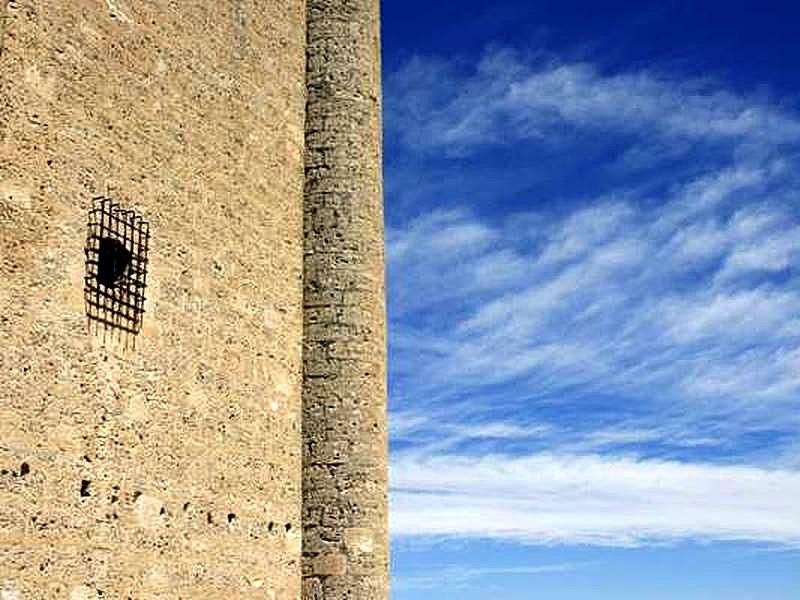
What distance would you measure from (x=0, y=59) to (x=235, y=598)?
5.98 metres

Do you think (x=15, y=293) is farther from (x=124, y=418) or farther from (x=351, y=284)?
(x=351, y=284)

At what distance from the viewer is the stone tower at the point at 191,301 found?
31.6 ft

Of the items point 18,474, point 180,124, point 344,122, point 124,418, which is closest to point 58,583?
point 18,474

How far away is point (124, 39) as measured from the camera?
1136 centimetres

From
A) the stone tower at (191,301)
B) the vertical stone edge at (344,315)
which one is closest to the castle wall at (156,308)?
the stone tower at (191,301)

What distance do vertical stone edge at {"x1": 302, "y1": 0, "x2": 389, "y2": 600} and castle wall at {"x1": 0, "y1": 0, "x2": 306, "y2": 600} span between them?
0.28 m

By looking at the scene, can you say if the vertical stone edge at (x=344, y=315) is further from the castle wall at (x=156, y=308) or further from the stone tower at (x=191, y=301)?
the castle wall at (x=156, y=308)

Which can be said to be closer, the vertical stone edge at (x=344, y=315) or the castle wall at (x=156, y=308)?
the castle wall at (x=156, y=308)

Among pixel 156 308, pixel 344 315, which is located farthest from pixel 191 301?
pixel 344 315

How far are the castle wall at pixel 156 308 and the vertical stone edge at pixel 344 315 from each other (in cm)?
28

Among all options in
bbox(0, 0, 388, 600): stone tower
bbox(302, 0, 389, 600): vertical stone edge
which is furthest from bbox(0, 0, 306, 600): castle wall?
bbox(302, 0, 389, 600): vertical stone edge

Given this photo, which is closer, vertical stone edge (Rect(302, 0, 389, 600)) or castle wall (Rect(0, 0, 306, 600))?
castle wall (Rect(0, 0, 306, 600))

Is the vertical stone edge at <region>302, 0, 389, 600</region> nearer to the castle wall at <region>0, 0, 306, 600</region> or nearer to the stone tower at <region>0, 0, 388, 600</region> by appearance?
the stone tower at <region>0, 0, 388, 600</region>

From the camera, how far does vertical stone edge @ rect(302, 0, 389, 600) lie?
43.7ft
